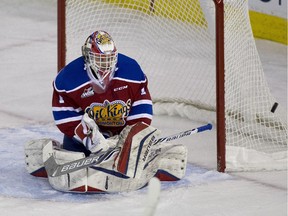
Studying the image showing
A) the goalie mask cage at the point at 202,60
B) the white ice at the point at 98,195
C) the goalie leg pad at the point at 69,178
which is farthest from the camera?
the goalie mask cage at the point at 202,60

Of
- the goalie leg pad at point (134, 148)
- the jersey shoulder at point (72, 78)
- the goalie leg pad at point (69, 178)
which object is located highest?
the jersey shoulder at point (72, 78)

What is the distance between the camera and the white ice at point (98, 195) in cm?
486

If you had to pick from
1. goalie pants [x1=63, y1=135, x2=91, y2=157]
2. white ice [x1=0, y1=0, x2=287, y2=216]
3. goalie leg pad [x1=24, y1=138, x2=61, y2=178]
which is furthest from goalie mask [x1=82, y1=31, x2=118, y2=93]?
white ice [x1=0, y1=0, x2=287, y2=216]

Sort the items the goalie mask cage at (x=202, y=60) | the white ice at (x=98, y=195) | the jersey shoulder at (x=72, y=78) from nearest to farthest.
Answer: the white ice at (x=98, y=195) → the jersey shoulder at (x=72, y=78) → the goalie mask cage at (x=202, y=60)

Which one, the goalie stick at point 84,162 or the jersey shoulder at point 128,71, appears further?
the jersey shoulder at point 128,71

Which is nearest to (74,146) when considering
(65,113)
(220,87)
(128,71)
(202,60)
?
(65,113)

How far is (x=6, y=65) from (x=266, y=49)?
188cm

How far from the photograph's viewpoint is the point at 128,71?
16.9 feet

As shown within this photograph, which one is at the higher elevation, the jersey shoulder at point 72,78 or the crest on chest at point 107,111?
the jersey shoulder at point 72,78

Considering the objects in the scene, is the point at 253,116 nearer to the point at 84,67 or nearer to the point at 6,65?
the point at 84,67

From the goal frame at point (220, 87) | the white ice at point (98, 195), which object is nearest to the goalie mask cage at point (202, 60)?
the goal frame at point (220, 87)

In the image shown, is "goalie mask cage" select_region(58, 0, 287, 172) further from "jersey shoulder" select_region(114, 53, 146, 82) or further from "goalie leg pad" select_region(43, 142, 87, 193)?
"goalie leg pad" select_region(43, 142, 87, 193)

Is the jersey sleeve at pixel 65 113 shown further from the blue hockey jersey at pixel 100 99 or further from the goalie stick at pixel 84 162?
the goalie stick at pixel 84 162

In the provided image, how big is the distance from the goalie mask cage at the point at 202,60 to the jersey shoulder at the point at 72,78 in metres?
0.66
